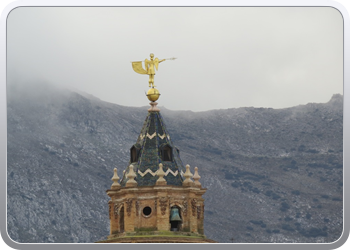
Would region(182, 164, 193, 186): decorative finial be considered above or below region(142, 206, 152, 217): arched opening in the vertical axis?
above

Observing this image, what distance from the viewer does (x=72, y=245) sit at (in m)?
49.1

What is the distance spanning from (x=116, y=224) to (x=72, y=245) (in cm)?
A: 2135

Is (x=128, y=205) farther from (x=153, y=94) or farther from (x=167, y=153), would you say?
(x=153, y=94)

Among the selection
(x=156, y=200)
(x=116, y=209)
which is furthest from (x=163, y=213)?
(x=116, y=209)

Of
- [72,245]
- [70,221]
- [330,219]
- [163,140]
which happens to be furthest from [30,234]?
[72,245]

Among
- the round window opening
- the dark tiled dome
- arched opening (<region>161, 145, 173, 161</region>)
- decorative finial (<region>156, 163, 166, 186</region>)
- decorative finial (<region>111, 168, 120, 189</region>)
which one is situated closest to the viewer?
the round window opening

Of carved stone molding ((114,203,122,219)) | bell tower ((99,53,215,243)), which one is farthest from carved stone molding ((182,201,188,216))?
carved stone molding ((114,203,122,219))

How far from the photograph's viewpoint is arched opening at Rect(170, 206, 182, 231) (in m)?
69.0

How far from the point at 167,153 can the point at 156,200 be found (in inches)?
148

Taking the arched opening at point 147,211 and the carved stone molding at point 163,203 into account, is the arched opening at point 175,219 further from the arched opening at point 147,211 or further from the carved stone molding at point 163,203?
the arched opening at point 147,211

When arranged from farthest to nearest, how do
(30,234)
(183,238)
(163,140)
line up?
1. (30,234)
2. (163,140)
3. (183,238)

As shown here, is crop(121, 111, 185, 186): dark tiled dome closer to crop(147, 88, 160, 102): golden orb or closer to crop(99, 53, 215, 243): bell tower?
crop(99, 53, 215, 243): bell tower

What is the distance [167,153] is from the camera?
71750mm

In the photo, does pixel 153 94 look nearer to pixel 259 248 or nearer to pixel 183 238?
pixel 183 238
